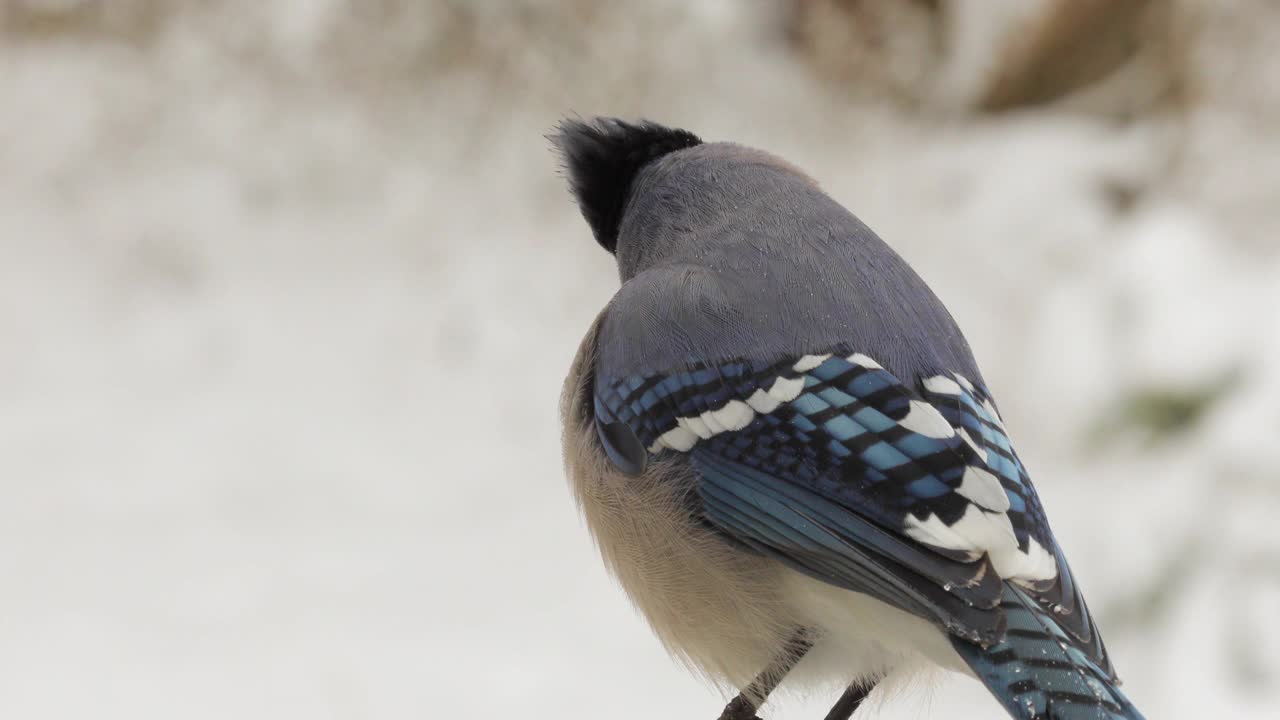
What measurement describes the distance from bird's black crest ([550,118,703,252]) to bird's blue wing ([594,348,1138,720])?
1.39ft

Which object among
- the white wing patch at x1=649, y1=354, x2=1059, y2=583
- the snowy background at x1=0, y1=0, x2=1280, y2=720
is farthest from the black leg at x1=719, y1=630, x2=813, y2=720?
the snowy background at x1=0, y1=0, x2=1280, y2=720

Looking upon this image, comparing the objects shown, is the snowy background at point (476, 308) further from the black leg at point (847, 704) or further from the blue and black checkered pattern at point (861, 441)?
the blue and black checkered pattern at point (861, 441)

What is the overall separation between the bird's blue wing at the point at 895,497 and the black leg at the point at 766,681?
0.37ft

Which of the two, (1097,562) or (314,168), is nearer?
(1097,562)

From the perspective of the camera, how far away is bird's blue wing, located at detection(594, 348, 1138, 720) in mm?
1191

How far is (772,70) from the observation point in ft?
13.4

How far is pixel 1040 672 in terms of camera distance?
116 cm

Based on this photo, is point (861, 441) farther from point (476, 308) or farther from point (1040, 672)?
point (476, 308)

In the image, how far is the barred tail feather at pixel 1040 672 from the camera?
113 cm

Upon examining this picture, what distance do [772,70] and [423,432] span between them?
1417 mm

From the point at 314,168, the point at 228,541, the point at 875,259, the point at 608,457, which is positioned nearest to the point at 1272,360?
the point at 875,259

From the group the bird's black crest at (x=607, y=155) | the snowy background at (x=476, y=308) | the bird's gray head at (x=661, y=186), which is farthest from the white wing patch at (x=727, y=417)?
the snowy background at (x=476, y=308)

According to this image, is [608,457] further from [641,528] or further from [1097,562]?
[1097,562]

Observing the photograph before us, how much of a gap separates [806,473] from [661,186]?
56cm
